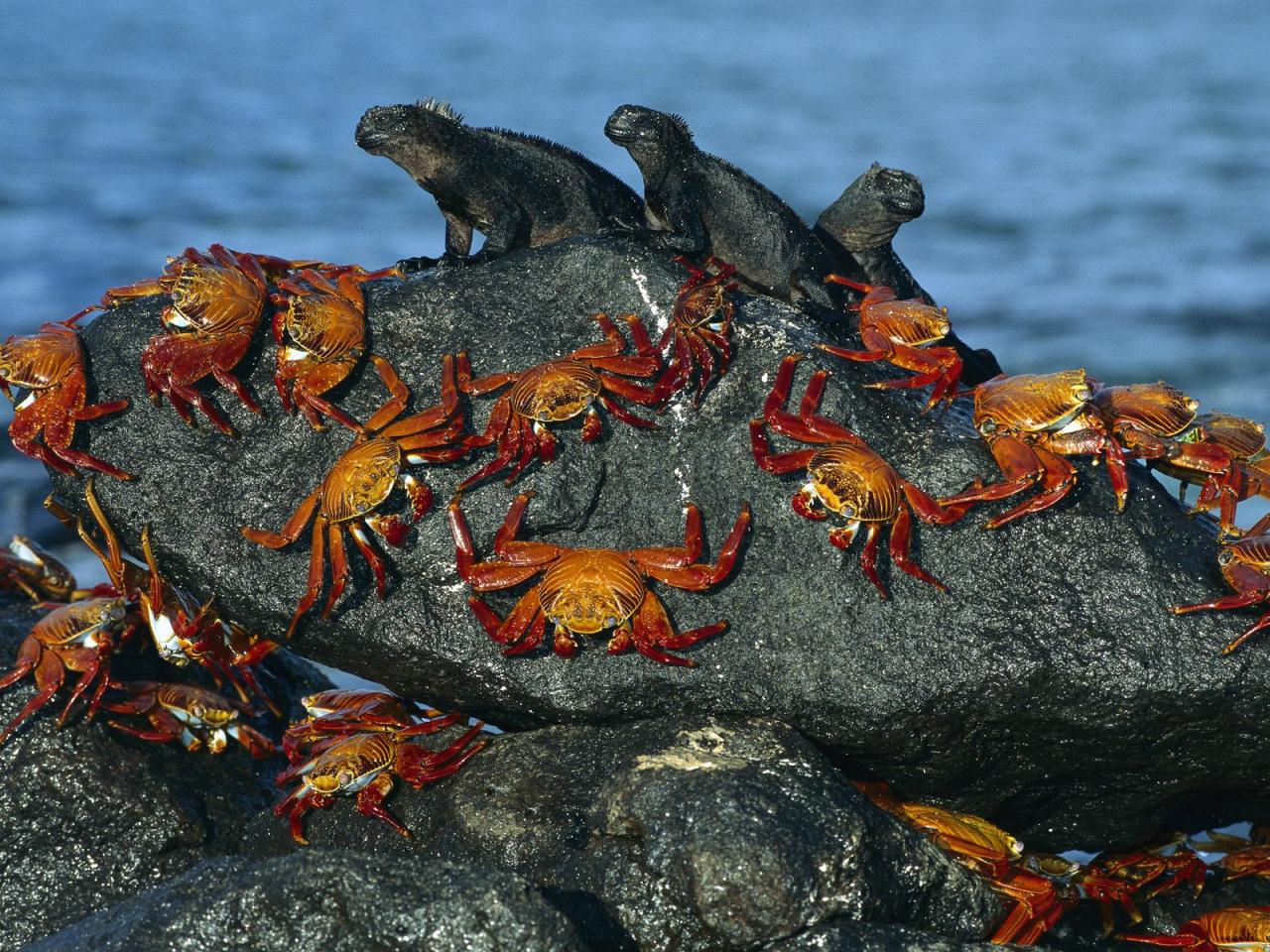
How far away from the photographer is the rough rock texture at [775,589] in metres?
5.07

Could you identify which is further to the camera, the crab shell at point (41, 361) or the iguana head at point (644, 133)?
the iguana head at point (644, 133)

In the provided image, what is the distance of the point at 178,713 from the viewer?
628 cm

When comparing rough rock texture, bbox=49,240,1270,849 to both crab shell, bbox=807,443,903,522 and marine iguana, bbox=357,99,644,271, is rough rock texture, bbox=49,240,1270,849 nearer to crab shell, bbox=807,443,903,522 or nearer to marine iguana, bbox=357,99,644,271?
crab shell, bbox=807,443,903,522

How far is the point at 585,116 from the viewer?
1038 inches

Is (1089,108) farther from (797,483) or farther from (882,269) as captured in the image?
(797,483)

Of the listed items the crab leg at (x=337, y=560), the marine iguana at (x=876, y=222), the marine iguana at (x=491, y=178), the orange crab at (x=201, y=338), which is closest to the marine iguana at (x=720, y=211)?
the marine iguana at (x=491, y=178)

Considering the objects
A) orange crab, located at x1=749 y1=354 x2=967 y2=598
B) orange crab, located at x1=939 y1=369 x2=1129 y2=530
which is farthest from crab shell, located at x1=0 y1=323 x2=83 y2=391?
orange crab, located at x1=939 y1=369 x2=1129 y2=530

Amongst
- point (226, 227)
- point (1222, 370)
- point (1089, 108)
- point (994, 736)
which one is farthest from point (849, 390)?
point (1089, 108)

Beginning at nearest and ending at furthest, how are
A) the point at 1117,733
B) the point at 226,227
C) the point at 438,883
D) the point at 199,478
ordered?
the point at 438,883, the point at 1117,733, the point at 199,478, the point at 226,227

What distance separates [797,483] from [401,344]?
1.68 meters

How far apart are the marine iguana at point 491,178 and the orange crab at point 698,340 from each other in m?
0.94

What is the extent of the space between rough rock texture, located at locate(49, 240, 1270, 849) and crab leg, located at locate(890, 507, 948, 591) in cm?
5

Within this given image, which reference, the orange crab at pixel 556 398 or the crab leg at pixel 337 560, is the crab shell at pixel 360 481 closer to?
the crab leg at pixel 337 560

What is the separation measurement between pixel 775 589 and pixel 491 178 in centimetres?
247
